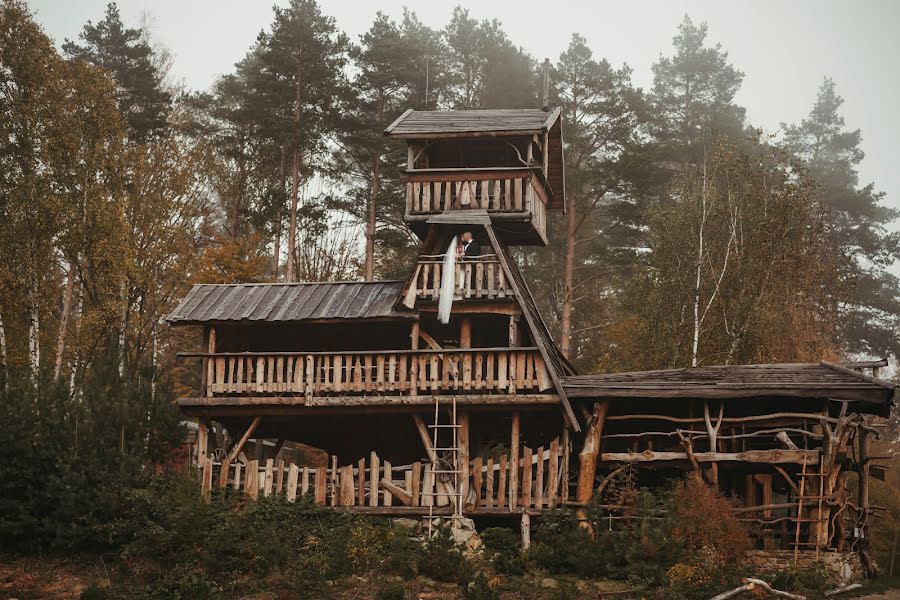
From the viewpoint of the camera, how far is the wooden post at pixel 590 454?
22.2 m

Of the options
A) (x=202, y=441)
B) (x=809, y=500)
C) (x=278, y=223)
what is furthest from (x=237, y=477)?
(x=278, y=223)

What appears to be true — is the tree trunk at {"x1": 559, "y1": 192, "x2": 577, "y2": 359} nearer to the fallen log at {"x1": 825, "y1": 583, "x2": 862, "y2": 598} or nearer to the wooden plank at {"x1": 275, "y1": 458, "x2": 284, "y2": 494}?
the wooden plank at {"x1": 275, "y1": 458, "x2": 284, "y2": 494}

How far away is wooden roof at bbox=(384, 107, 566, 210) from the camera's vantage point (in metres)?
24.9

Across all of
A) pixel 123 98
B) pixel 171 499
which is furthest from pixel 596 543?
pixel 123 98

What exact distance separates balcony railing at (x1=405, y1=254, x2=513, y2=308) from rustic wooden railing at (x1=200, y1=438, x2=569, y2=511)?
11.5 feet

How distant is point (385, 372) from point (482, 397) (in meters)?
2.85

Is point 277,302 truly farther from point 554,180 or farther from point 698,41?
point 698,41

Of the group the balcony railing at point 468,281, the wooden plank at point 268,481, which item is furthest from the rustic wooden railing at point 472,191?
the wooden plank at point 268,481

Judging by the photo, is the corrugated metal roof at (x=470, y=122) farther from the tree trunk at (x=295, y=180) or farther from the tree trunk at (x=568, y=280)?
the tree trunk at (x=568, y=280)

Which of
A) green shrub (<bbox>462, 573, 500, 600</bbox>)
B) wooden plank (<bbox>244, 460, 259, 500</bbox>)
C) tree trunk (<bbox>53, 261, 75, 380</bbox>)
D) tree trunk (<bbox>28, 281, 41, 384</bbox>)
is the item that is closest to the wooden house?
wooden plank (<bbox>244, 460, 259, 500</bbox>)

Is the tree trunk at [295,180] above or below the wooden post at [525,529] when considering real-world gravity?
above

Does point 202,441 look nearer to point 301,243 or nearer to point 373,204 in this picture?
point 373,204

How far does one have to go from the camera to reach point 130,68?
40.4 metres

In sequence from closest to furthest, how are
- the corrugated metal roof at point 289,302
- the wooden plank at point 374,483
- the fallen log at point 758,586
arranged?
the fallen log at point 758,586
the wooden plank at point 374,483
the corrugated metal roof at point 289,302
